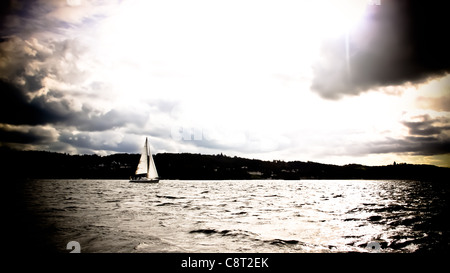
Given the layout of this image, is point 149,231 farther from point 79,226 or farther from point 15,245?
point 15,245

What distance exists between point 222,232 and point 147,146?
3582 inches

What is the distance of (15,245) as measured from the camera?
917 centimetres

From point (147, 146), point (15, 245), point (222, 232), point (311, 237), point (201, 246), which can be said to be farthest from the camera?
point (147, 146)

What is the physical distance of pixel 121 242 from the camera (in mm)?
10508
